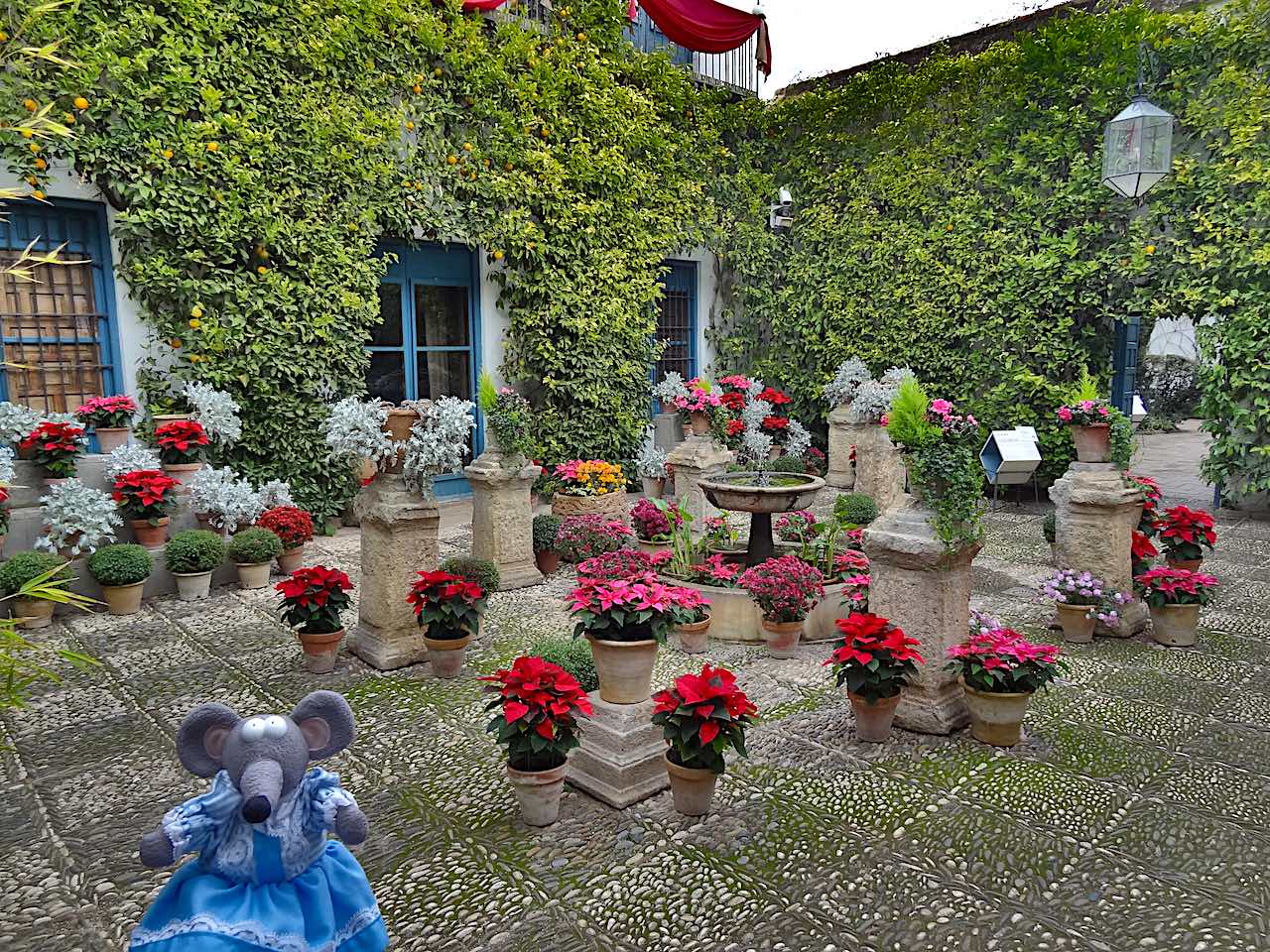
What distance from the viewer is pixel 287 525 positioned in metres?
7.15

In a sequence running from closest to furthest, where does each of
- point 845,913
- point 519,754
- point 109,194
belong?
point 845,913 → point 519,754 → point 109,194

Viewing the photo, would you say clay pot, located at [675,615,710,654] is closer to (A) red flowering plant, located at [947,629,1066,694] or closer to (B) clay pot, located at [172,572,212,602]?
(A) red flowering plant, located at [947,629,1066,694]

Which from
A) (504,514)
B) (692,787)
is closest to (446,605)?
(692,787)

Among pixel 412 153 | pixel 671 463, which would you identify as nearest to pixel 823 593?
pixel 671 463

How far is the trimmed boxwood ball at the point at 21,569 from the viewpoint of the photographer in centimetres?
569

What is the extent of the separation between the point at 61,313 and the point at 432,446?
4.37 metres

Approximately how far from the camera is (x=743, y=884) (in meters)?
3.11

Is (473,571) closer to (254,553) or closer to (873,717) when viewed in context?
(254,553)

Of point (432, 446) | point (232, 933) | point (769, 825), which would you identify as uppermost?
point (432, 446)

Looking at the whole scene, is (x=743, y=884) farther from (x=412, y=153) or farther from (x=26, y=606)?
(x=412, y=153)

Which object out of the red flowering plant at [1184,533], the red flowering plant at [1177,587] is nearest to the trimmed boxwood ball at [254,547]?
the red flowering plant at [1177,587]

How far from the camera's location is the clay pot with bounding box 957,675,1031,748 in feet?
13.5

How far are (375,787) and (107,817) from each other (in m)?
1.08

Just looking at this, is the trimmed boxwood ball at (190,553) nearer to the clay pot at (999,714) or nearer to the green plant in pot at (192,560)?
the green plant in pot at (192,560)
